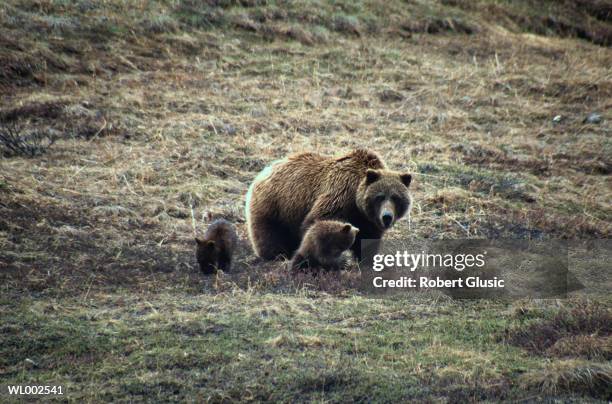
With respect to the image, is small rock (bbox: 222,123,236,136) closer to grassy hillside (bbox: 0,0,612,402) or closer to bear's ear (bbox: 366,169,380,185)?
grassy hillside (bbox: 0,0,612,402)

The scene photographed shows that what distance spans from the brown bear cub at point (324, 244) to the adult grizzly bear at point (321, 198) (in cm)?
37

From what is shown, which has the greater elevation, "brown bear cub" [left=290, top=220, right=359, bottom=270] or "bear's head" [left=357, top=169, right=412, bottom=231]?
"bear's head" [left=357, top=169, right=412, bottom=231]

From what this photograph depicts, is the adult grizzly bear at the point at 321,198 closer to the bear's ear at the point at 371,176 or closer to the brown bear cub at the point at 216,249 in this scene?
the bear's ear at the point at 371,176

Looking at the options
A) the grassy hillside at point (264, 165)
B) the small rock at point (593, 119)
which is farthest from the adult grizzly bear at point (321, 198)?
the small rock at point (593, 119)

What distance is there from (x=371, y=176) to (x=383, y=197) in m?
0.29

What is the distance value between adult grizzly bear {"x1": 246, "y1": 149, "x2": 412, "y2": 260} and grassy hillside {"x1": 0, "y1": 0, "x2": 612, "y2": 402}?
49 cm

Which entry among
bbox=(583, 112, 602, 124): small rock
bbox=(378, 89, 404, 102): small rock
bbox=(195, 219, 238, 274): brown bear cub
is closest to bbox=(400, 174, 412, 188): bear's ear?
bbox=(195, 219, 238, 274): brown bear cub

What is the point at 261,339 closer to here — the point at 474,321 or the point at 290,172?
the point at 474,321

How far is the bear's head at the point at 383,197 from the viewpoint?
28.3 feet

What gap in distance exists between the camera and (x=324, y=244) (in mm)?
8461

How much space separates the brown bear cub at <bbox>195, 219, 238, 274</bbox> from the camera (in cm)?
870

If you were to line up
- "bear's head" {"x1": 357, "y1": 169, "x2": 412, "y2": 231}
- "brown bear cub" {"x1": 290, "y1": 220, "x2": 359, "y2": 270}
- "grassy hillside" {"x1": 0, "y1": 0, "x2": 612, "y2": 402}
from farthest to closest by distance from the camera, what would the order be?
"bear's head" {"x1": 357, "y1": 169, "x2": 412, "y2": 231} < "brown bear cub" {"x1": 290, "y1": 220, "x2": 359, "y2": 270} < "grassy hillside" {"x1": 0, "y1": 0, "x2": 612, "y2": 402}

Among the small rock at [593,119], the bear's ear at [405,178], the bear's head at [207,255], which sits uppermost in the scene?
the small rock at [593,119]

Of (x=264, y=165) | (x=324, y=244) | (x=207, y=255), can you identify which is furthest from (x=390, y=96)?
(x=207, y=255)
